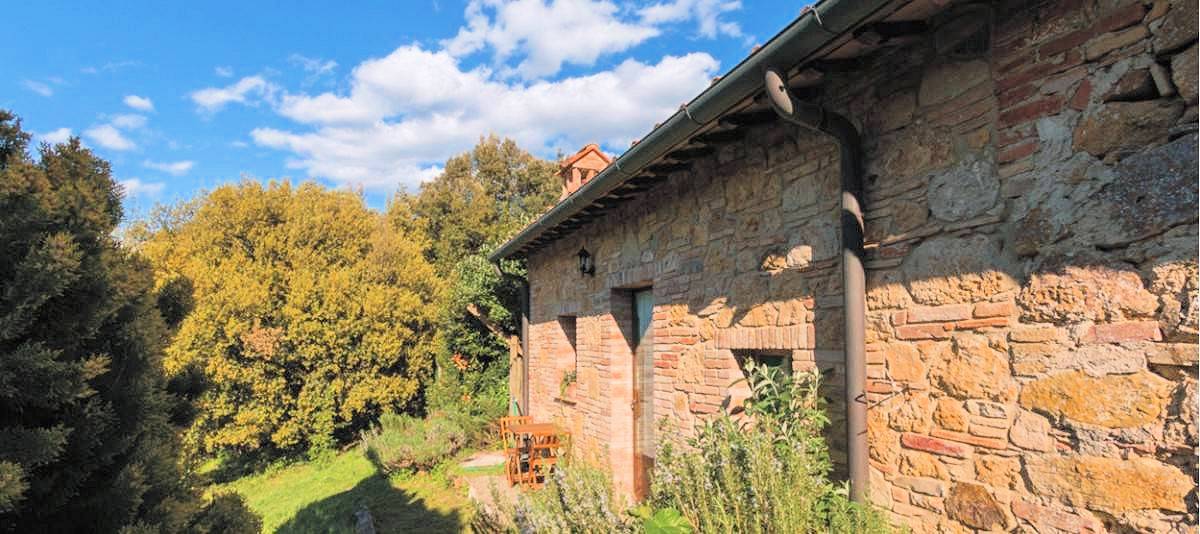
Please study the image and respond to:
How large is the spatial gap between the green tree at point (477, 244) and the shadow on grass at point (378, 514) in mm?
3032

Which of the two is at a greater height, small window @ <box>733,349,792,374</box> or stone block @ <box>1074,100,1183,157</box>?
stone block @ <box>1074,100,1183,157</box>

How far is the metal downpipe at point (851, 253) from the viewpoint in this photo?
3010 mm

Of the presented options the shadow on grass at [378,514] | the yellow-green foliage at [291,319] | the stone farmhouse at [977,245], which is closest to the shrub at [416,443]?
the shadow on grass at [378,514]

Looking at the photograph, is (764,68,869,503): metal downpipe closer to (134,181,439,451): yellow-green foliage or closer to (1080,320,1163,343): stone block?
(1080,320,1163,343): stone block

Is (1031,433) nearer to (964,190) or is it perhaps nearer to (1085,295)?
(1085,295)

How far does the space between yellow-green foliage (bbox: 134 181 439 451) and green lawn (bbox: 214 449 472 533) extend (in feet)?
2.78

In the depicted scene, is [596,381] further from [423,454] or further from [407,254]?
[407,254]

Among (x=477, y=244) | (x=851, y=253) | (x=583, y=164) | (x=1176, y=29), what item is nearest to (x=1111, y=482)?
(x=851, y=253)

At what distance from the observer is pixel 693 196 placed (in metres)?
4.86

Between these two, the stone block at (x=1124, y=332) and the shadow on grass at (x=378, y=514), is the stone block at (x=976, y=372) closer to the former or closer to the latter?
the stone block at (x=1124, y=332)

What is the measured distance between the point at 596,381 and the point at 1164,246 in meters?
5.30

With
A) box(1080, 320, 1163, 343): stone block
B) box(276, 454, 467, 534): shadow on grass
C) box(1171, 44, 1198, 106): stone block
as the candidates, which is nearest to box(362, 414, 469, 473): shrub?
box(276, 454, 467, 534): shadow on grass

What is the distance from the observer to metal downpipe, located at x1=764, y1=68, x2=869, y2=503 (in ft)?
9.87

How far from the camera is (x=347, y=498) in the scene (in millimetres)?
8602
